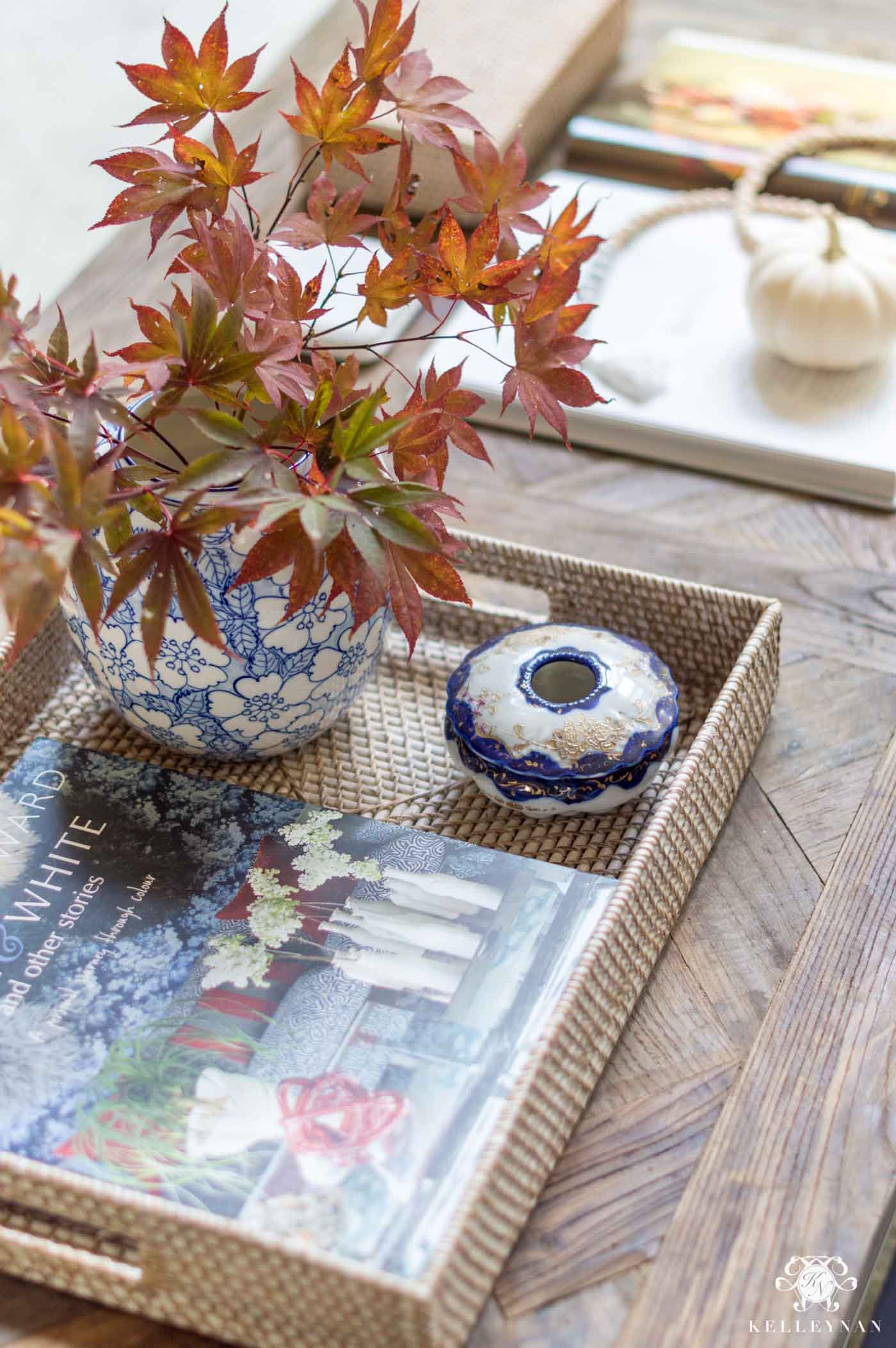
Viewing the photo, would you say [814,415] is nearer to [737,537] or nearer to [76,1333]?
[737,537]

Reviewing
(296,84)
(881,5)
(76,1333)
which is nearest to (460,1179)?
(76,1333)

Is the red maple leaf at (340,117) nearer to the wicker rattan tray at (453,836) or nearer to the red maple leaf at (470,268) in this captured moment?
the red maple leaf at (470,268)

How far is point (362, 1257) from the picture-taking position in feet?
1.67

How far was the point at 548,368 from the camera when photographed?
644 millimetres

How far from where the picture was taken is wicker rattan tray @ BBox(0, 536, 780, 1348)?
0.51 meters

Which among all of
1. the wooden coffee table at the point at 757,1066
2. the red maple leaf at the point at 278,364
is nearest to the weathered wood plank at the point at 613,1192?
the wooden coffee table at the point at 757,1066

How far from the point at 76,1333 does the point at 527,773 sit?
1.03 feet

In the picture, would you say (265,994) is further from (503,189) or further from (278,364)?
(503,189)

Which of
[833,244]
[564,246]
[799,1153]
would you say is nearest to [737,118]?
[833,244]

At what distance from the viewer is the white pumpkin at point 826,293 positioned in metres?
1.02

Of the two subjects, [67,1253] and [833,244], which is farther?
[833,244]

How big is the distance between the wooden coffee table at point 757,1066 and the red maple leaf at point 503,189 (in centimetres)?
32
